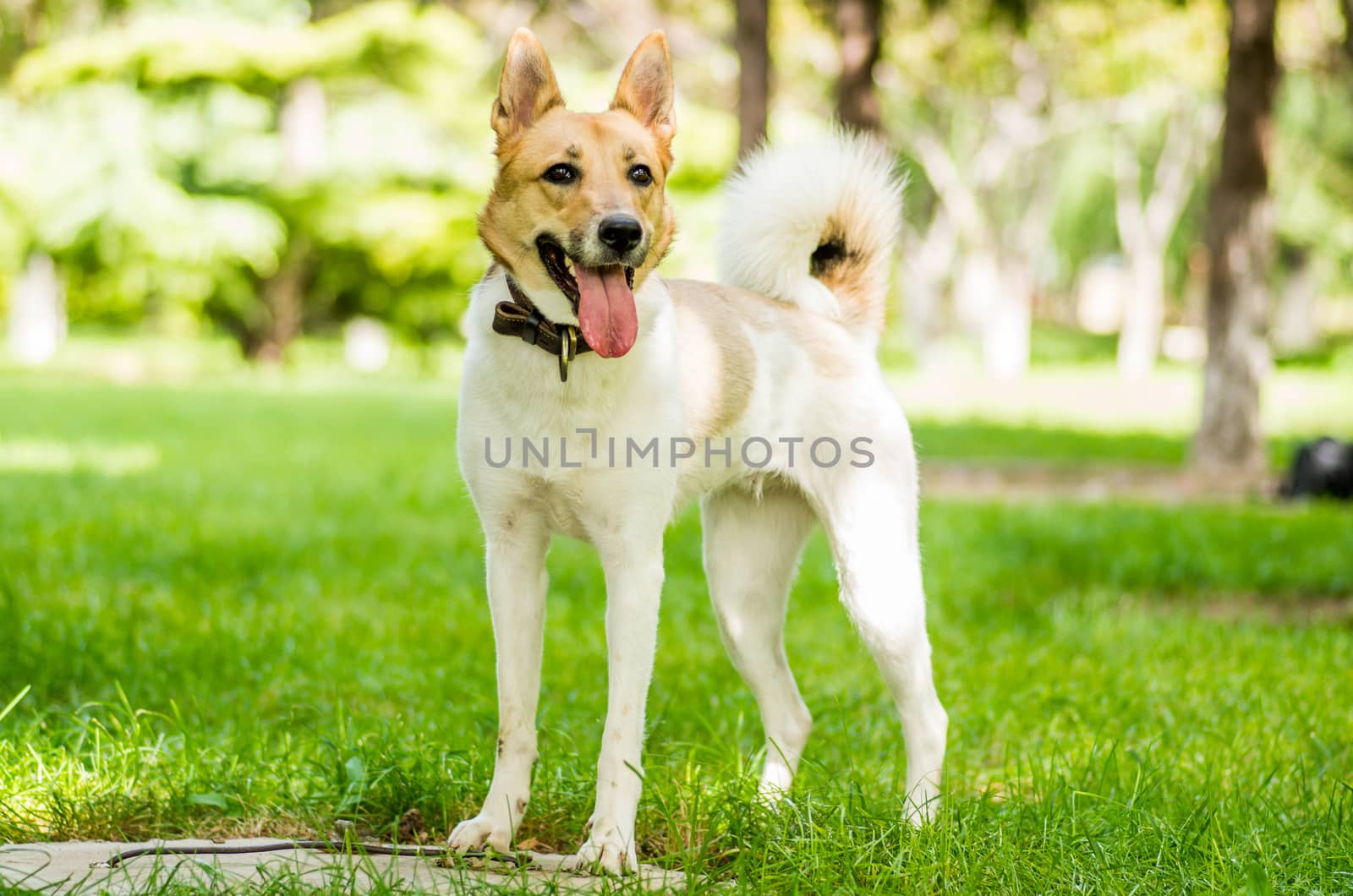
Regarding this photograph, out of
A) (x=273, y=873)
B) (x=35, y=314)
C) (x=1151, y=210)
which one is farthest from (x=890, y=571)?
(x=1151, y=210)

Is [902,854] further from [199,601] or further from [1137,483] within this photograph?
[1137,483]

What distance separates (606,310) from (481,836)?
3.79ft

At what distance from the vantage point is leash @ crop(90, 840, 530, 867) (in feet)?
8.76

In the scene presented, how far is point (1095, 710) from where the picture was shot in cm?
422

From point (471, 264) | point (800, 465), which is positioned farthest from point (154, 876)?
point (471, 264)

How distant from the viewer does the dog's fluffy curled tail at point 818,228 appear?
3508 millimetres

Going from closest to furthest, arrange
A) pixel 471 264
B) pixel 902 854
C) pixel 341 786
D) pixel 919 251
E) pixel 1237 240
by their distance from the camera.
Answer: pixel 902 854 → pixel 341 786 → pixel 1237 240 → pixel 471 264 → pixel 919 251

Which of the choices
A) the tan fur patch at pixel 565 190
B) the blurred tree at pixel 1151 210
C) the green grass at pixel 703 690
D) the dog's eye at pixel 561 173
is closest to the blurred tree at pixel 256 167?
the blurred tree at pixel 1151 210

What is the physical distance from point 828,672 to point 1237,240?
613cm

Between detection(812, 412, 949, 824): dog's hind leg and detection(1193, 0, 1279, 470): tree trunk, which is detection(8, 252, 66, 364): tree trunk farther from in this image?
detection(812, 412, 949, 824): dog's hind leg

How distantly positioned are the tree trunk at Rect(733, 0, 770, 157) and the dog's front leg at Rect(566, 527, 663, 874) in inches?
281

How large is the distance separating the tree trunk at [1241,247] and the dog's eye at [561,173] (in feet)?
25.7

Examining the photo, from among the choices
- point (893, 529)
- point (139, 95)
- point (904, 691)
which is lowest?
point (904, 691)

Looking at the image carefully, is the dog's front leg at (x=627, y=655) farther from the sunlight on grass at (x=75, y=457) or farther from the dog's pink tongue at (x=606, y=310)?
the sunlight on grass at (x=75, y=457)
